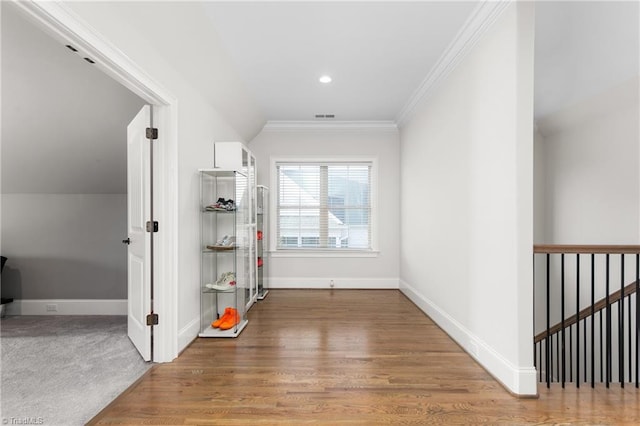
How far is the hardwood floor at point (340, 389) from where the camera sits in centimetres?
184

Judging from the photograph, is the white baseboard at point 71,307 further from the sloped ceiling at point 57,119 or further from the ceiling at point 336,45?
the ceiling at point 336,45

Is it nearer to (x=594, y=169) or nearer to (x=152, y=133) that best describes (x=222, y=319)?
(x=152, y=133)

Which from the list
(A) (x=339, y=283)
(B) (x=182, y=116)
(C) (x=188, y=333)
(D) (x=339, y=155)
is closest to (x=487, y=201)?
(B) (x=182, y=116)

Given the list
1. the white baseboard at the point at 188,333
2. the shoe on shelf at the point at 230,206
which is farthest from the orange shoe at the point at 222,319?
the shoe on shelf at the point at 230,206

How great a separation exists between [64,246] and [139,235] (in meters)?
1.89

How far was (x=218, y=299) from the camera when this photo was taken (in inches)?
134

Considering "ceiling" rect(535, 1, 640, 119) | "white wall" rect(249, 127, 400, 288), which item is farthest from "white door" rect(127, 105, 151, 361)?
"ceiling" rect(535, 1, 640, 119)

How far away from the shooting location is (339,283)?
5137mm

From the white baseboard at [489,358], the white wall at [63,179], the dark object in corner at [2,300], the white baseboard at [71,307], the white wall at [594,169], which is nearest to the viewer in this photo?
the white baseboard at [489,358]

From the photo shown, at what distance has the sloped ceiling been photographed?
7.76 feet

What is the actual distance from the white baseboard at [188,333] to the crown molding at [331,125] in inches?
126

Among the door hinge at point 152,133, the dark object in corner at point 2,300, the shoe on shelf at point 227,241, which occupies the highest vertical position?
the door hinge at point 152,133

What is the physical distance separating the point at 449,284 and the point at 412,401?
1436 mm

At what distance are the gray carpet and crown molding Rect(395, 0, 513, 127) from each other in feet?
12.0
